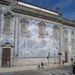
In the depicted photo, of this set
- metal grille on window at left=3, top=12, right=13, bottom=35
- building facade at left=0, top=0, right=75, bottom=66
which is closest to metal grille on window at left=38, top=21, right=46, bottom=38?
building facade at left=0, top=0, right=75, bottom=66

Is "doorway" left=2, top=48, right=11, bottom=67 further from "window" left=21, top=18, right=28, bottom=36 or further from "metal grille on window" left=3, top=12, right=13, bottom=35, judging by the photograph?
"window" left=21, top=18, right=28, bottom=36

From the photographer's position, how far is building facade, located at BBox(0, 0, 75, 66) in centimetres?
2398

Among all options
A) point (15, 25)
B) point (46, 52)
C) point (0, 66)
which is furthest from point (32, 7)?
point (0, 66)

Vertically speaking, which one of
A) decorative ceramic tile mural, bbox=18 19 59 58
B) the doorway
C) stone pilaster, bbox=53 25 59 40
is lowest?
the doorway

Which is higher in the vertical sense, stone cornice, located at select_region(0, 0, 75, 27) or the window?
stone cornice, located at select_region(0, 0, 75, 27)

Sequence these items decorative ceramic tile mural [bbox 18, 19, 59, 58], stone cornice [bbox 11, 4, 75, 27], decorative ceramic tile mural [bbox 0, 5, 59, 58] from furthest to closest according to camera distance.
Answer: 1. decorative ceramic tile mural [bbox 18, 19, 59, 58]
2. stone cornice [bbox 11, 4, 75, 27]
3. decorative ceramic tile mural [bbox 0, 5, 59, 58]

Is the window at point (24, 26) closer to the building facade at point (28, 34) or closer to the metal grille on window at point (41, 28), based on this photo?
the building facade at point (28, 34)

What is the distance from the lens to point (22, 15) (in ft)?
86.0

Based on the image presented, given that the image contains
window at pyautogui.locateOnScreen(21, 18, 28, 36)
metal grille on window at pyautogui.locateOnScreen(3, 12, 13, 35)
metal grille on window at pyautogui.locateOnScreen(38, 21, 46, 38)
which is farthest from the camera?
metal grille on window at pyautogui.locateOnScreen(38, 21, 46, 38)

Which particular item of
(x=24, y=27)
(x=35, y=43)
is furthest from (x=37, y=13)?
(x=35, y=43)

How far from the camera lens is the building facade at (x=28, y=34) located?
24.0 metres

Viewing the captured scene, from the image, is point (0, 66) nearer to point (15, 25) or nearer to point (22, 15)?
point (15, 25)

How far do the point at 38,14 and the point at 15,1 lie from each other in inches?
182

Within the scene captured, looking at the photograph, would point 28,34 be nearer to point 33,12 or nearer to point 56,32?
point 33,12
